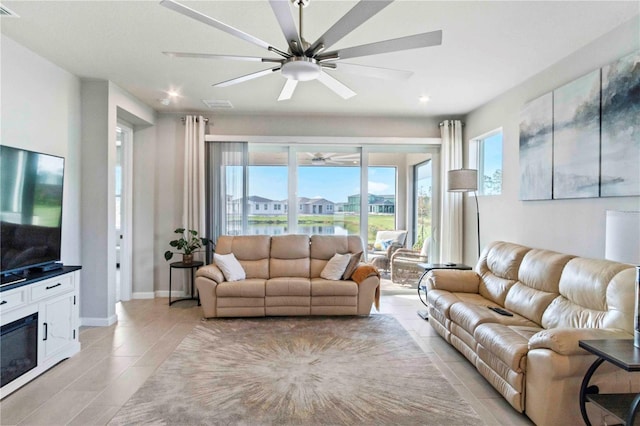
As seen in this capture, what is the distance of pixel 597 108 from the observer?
8.96ft

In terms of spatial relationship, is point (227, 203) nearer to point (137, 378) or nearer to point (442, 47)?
point (137, 378)

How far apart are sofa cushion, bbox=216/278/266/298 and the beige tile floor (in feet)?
1.63

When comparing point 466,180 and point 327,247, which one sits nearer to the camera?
point 466,180

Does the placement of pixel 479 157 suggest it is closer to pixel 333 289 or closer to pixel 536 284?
pixel 536 284

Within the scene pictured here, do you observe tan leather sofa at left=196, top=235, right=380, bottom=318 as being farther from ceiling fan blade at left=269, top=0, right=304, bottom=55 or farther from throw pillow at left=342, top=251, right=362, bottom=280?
ceiling fan blade at left=269, top=0, right=304, bottom=55

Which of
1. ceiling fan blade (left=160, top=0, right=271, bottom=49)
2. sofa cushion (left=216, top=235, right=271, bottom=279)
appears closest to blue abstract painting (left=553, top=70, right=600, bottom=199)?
ceiling fan blade (left=160, top=0, right=271, bottom=49)

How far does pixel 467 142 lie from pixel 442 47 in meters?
2.50

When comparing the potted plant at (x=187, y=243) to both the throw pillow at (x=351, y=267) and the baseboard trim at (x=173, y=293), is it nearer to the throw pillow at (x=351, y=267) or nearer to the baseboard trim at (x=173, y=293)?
the baseboard trim at (x=173, y=293)

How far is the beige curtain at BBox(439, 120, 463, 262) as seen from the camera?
Answer: 514 centimetres

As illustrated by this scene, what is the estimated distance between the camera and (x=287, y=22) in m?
1.80

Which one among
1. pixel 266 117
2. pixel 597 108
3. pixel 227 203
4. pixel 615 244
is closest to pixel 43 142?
pixel 227 203

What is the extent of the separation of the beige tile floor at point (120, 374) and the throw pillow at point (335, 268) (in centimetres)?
89

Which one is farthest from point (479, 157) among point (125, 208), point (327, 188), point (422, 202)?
point (125, 208)

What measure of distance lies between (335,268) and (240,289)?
1234 millimetres
